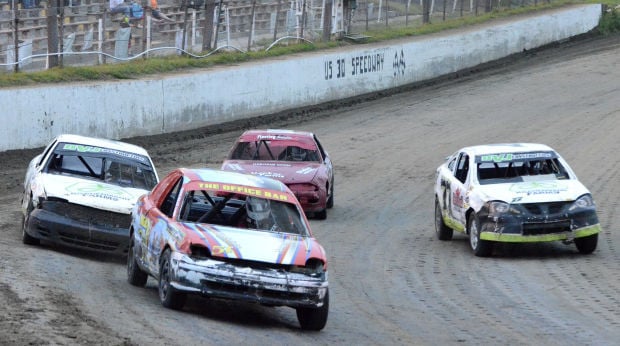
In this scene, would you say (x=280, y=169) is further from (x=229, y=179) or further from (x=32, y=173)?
(x=229, y=179)

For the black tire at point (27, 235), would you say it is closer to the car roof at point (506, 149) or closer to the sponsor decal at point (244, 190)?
the sponsor decal at point (244, 190)

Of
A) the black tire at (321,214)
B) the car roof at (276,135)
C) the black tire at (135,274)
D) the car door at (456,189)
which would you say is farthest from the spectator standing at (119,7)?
the black tire at (135,274)

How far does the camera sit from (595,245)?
15766 millimetres

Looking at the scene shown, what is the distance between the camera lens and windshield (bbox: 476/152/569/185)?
16.8m

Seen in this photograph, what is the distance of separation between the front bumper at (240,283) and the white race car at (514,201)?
553 centimetres

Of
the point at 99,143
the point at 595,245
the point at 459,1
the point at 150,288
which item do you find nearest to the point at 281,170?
the point at 99,143

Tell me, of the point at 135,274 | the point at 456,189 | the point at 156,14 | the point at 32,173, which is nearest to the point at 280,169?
the point at 456,189

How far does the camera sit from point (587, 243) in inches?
619

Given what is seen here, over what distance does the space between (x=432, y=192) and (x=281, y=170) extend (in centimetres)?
397

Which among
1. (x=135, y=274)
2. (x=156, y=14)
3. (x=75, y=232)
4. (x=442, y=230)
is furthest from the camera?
(x=156, y=14)

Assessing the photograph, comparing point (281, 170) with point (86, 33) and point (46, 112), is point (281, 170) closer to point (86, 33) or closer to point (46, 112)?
point (46, 112)

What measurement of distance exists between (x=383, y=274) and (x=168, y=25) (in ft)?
61.9

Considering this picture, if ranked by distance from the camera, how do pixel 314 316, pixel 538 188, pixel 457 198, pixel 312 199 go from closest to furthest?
pixel 314 316 → pixel 538 188 → pixel 457 198 → pixel 312 199

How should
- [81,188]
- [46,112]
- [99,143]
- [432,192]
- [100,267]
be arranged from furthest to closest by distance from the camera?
[46,112] → [432,192] → [99,143] → [81,188] → [100,267]
